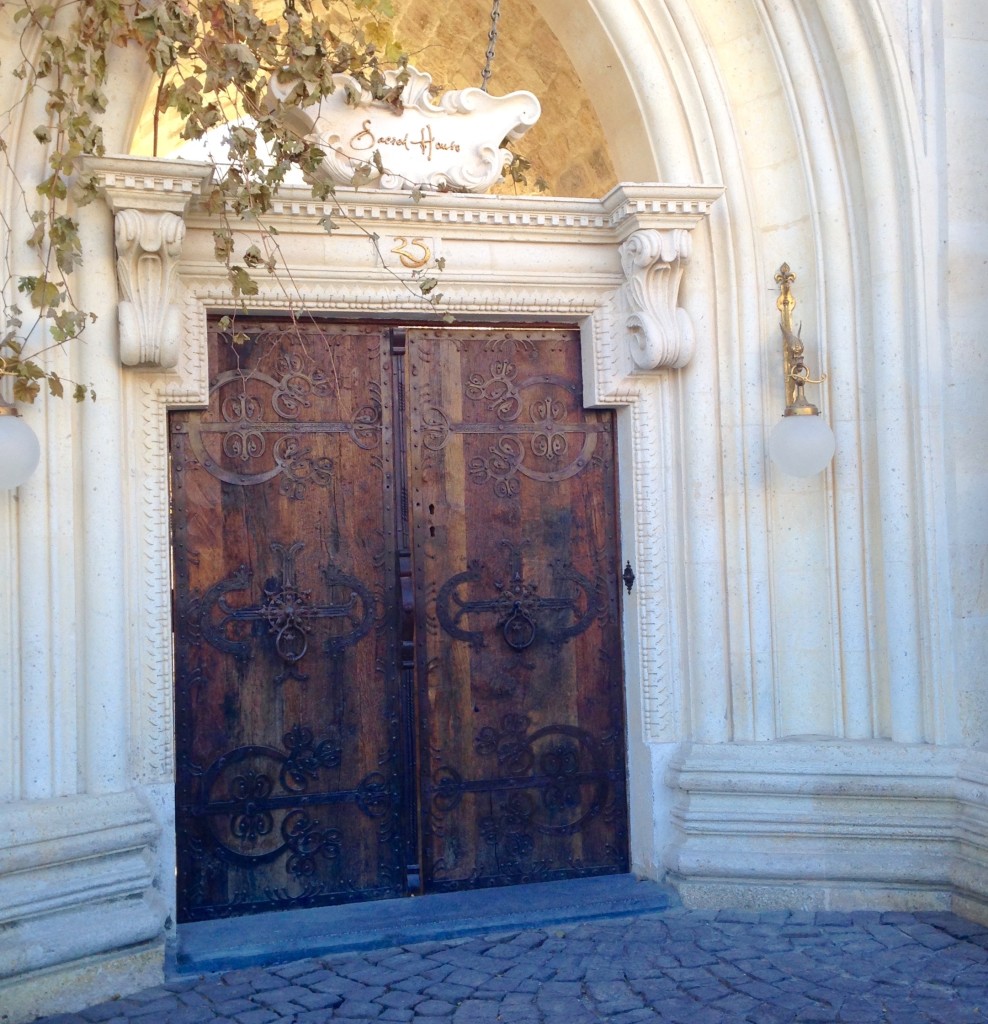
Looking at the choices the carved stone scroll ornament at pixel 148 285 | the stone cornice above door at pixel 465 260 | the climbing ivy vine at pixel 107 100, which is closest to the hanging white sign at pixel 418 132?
the stone cornice above door at pixel 465 260

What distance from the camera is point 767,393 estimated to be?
516 cm

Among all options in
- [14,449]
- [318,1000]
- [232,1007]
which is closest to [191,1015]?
[232,1007]

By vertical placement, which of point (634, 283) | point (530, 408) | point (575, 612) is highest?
point (634, 283)

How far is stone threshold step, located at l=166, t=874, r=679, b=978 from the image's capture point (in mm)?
4414

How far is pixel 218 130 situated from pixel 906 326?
16.4 feet

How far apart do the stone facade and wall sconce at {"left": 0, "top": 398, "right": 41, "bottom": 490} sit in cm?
54

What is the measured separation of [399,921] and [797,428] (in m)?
2.42

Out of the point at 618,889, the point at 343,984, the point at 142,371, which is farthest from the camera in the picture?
the point at 618,889

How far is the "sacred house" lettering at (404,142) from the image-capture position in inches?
192

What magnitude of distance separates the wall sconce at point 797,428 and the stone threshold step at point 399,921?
5.84 feet

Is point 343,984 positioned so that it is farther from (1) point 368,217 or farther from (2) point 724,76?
(2) point 724,76

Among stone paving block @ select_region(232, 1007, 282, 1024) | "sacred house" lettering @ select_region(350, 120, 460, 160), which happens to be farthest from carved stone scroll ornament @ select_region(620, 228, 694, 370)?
stone paving block @ select_region(232, 1007, 282, 1024)

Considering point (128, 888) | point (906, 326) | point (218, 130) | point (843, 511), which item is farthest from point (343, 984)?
point (218, 130)

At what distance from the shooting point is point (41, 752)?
4293mm
